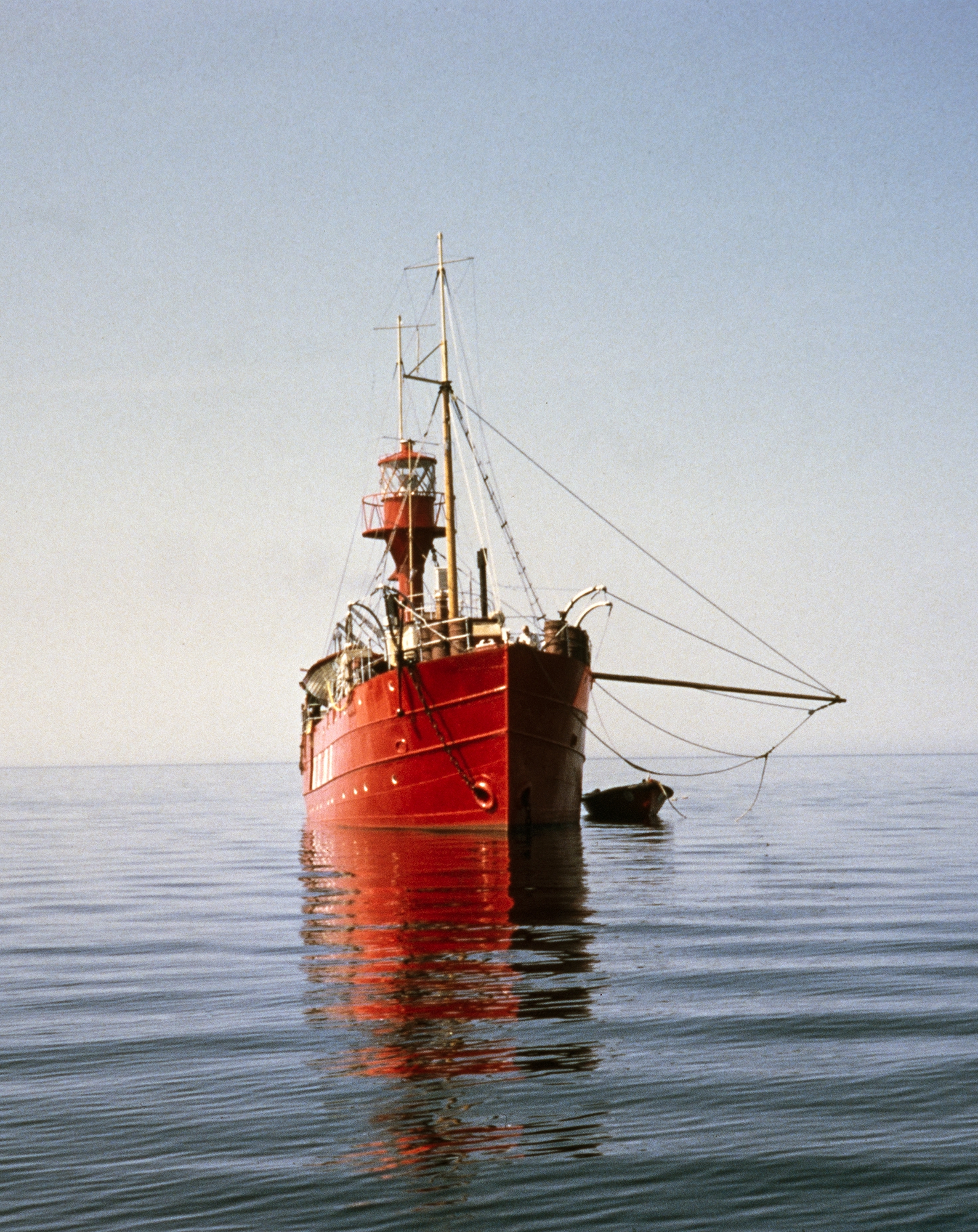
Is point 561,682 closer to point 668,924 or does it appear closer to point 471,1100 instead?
point 668,924

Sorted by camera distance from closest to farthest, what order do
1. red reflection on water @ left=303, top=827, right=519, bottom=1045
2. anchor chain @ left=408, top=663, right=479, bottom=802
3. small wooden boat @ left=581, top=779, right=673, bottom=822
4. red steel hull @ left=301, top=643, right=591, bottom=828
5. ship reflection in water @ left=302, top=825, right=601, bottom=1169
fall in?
ship reflection in water @ left=302, top=825, right=601, bottom=1169
red reflection on water @ left=303, top=827, right=519, bottom=1045
red steel hull @ left=301, top=643, right=591, bottom=828
anchor chain @ left=408, top=663, right=479, bottom=802
small wooden boat @ left=581, top=779, right=673, bottom=822

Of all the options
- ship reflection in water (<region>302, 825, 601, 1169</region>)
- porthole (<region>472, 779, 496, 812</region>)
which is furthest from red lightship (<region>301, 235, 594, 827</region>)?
ship reflection in water (<region>302, 825, 601, 1169</region>)

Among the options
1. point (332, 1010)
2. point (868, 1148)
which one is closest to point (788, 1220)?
point (868, 1148)

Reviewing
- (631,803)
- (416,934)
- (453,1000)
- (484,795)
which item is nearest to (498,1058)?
(453,1000)

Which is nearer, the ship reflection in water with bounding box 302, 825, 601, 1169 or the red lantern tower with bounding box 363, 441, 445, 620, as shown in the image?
the ship reflection in water with bounding box 302, 825, 601, 1169

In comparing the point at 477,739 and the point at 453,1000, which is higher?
the point at 477,739

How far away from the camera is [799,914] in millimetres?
16891

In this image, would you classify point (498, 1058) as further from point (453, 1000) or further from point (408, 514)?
point (408, 514)

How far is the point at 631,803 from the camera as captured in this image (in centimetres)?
4538

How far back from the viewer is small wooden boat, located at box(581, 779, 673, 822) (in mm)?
45312

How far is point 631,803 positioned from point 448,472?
15.3 m

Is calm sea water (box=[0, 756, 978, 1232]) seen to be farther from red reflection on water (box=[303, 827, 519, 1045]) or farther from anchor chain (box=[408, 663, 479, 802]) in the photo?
anchor chain (box=[408, 663, 479, 802])

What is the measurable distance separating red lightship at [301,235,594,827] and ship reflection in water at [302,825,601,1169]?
6772 mm

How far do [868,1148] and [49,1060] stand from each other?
600cm
